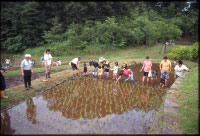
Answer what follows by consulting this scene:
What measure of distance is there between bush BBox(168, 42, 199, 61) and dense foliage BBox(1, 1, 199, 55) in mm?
7876

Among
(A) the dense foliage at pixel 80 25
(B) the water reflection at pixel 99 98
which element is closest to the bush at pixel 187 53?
(A) the dense foliage at pixel 80 25

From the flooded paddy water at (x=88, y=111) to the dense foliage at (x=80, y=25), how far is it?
1842 cm

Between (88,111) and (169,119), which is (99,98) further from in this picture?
(169,119)

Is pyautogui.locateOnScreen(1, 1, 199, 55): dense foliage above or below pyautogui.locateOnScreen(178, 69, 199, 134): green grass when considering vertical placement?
above

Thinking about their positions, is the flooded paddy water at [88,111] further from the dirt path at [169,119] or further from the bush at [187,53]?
the bush at [187,53]

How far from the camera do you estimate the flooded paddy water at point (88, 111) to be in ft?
14.5

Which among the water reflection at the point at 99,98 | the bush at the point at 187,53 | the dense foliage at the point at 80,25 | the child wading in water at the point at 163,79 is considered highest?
the dense foliage at the point at 80,25

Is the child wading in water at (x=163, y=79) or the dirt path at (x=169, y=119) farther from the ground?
the child wading in water at (x=163, y=79)

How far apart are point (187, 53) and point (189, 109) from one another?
14109 millimetres

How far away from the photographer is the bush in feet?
54.7

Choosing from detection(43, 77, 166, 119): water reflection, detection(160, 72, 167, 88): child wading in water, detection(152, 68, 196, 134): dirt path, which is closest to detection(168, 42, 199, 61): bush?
detection(160, 72, 167, 88): child wading in water

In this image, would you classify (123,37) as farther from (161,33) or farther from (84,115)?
(84,115)

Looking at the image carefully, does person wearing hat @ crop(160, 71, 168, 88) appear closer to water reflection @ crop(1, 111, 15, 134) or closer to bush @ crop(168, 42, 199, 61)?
water reflection @ crop(1, 111, 15, 134)

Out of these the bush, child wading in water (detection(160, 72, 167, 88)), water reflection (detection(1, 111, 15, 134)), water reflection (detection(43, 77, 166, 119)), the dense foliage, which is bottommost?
water reflection (detection(1, 111, 15, 134))
